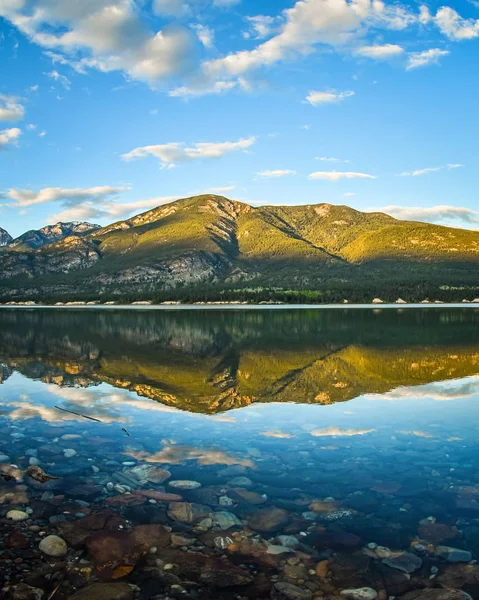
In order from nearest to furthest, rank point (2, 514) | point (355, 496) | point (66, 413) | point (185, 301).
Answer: point (2, 514) → point (355, 496) → point (66, 413) → point (185, 301)

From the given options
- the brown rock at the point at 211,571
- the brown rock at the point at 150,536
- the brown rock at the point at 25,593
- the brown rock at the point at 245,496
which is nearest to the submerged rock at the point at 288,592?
the brown rock at the point at 211,571

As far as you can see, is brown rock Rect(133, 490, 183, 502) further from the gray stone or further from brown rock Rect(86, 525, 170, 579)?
the gray stone

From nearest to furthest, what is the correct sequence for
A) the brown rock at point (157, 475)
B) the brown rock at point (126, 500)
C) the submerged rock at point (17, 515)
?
the submerged rock at point (17, 515), the brown rock at point (126, 500), the brown rock at point (157, 475)

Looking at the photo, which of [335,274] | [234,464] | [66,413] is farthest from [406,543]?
[335,274]

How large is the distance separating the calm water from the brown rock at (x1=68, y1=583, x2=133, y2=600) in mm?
125

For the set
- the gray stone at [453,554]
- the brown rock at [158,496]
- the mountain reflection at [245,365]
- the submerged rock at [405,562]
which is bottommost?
the mountain reflection at [245,365]

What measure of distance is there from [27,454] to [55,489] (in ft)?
7.63

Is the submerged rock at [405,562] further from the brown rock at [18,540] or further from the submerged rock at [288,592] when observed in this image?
the brown rock at [18,540]

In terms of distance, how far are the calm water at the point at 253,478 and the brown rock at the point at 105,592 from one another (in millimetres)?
125

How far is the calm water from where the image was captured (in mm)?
6117

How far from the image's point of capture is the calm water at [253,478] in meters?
6.12

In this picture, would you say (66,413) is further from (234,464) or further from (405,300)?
(405,300)

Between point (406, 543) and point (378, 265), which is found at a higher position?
point (378, 265)

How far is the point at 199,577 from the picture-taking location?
19.5 feet
